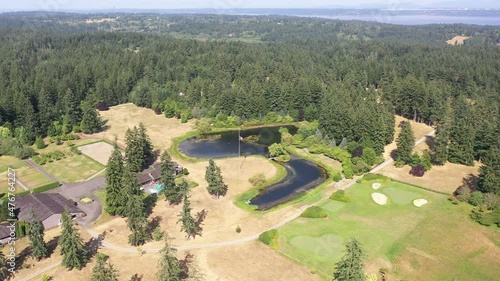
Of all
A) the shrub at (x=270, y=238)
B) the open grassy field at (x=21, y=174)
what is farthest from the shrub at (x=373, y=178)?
the open grassy field at (x=21, y=174)

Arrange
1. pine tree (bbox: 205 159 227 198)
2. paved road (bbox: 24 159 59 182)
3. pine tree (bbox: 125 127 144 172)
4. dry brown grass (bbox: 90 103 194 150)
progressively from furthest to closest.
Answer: dry brown grass (bbox: 90 103 194 150) < pine tree (bbox: 125 127 144 172) < paved road (bbox: 24 159 59 182) < pine tree (bbox: 205 159 227 198)

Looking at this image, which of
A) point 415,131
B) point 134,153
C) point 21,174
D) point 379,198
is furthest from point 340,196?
point 21,174

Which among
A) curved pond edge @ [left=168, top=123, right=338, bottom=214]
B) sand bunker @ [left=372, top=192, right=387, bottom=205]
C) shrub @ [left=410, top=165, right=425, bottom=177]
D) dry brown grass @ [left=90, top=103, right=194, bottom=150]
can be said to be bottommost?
dry brown grass @ [left=90, top=103, right=194, bottom=150]

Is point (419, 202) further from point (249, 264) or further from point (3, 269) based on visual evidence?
point (3, 269)

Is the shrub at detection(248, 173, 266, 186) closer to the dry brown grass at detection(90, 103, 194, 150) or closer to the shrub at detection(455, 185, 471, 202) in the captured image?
the dry brown grass at detection(90, 103, 194, 150)

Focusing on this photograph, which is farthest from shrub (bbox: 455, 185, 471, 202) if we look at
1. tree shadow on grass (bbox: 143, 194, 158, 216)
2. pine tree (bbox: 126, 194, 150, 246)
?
tree shadow on grass (bbox: 143, 194, 158, 216)

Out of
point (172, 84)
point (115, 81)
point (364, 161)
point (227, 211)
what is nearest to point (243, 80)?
point (172, 84)

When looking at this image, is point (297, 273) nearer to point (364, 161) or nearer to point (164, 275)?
point (164, 275)
